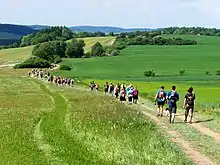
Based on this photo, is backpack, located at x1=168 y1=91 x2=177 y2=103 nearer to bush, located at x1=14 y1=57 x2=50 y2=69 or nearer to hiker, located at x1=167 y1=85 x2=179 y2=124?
hiker, located at x1=167 y1=85 x2=179 y2=124

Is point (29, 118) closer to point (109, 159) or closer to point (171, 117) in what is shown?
point (171, 117)

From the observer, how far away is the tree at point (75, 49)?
580ft

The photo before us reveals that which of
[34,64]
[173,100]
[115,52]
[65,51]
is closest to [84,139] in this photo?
[173,100]

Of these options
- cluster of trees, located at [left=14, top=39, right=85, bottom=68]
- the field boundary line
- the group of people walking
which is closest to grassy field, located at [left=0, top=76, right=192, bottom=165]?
the field boundary line

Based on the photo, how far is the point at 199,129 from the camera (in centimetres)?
2944

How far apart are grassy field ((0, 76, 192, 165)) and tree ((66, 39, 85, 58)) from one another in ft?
451

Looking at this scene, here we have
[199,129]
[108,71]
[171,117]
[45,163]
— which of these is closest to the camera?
[45,163]

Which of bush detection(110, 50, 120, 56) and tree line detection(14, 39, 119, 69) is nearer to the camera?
tree line detection(14, 39, 119, 69)

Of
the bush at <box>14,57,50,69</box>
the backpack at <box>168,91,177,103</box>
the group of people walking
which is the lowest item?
the bush at <box>14,57,50,69</box>

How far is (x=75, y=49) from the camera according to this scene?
582 ft

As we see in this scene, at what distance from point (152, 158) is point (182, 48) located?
16177 cm

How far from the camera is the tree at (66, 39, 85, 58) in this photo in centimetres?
17675

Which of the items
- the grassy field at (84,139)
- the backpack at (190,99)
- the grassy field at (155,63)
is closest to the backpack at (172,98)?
the backpack at (190,99)

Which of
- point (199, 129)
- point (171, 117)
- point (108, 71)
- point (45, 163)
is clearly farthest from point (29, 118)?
point (108, 71)
